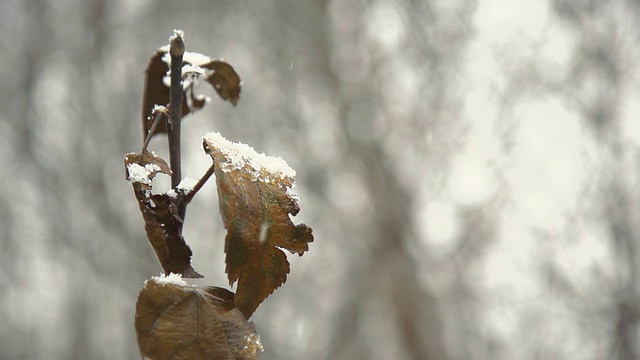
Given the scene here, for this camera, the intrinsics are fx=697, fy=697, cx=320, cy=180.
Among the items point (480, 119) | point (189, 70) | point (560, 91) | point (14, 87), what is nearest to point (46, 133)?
point (14, 87)

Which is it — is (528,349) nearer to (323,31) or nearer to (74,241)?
(323,31)

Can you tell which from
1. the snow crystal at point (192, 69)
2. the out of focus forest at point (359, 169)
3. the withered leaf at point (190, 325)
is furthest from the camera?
the out of focus forest at point (359, 169)

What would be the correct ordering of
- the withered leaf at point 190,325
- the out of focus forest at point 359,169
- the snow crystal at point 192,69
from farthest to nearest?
the out of focus forest at point 359,169 < the snow crystal at point 192,69 < the withered leaf at point 190,325

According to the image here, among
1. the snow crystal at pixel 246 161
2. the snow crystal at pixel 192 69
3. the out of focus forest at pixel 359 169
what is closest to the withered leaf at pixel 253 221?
the snow crystal at pixel 246 161

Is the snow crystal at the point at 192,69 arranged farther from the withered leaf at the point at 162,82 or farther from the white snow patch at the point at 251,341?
the white snow patch at the point at 251,341

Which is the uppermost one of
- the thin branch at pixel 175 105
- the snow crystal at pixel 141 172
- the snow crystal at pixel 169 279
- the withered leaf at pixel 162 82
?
the withered leaf at pixel 162 82

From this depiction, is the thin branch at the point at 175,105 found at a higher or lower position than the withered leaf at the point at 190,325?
higher

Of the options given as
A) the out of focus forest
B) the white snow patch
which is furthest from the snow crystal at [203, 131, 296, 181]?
the out of focus forest
